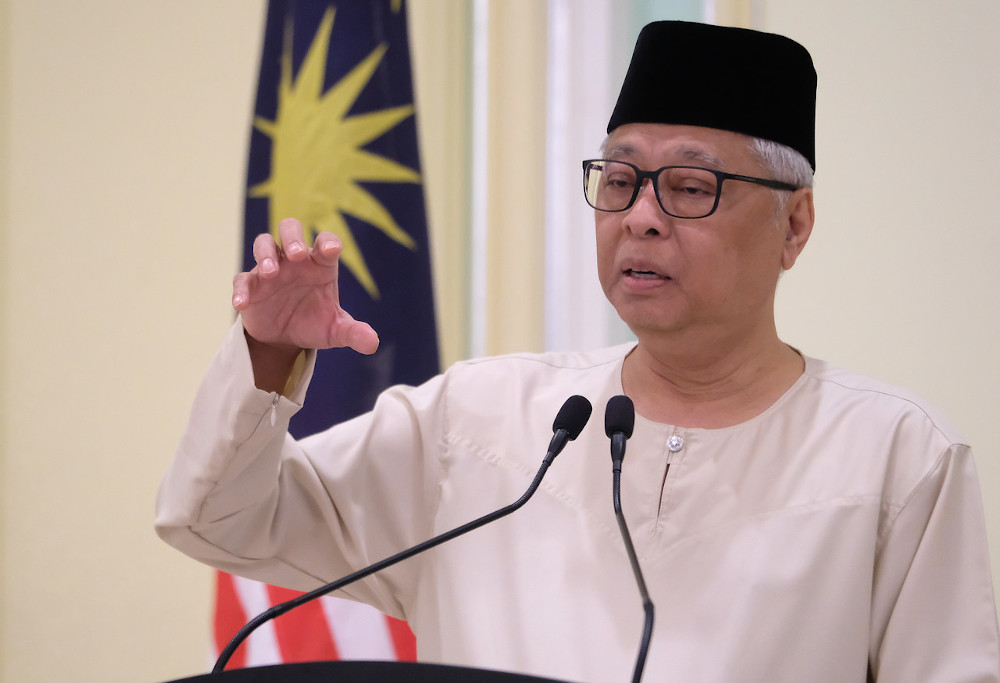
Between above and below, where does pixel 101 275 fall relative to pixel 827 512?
above

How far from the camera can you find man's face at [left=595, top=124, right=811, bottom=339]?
1281mm

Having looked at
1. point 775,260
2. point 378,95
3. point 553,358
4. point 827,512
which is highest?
point 378,95

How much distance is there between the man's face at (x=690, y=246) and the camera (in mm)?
1281

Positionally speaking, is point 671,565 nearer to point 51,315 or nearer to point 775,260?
point 775,260

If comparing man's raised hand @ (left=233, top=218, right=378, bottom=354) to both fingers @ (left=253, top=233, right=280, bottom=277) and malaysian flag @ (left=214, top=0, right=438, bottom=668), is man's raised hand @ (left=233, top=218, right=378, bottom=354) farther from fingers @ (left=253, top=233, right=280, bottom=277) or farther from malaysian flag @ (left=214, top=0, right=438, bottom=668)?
malaysian flag @ (left=214, top=0, right=438, bottom=668)

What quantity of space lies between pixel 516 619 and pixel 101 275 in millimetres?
1819

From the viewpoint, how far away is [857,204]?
82.7 inches

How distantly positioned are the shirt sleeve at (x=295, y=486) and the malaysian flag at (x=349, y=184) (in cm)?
33

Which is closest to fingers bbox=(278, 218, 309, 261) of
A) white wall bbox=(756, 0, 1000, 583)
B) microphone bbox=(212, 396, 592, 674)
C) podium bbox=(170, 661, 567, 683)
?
microphone bbox=(212, 396, 592, 674)

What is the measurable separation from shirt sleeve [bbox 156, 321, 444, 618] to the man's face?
0.38m

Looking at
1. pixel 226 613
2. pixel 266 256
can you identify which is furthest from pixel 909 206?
pixel 226 613

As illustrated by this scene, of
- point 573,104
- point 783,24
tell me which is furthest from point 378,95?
point 783,24

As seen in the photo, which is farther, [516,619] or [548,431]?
[548,431]

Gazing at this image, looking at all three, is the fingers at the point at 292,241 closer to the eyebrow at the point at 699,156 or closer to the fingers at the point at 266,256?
the fingers at the point at 266,256
